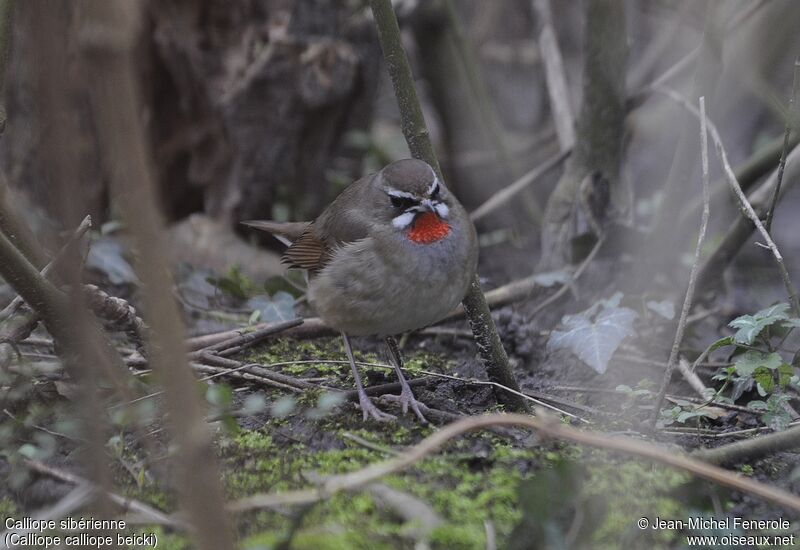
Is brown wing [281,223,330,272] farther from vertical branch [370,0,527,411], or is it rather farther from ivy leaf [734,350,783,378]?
ivy leaf [734,350,783,378]

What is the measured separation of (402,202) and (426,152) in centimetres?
33

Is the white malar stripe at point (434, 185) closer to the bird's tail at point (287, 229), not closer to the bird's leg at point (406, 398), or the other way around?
the bird's leg at point (406, 398)

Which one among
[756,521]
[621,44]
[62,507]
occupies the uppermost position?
[621,44]

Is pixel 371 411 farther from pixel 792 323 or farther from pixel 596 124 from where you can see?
pixel 596 124

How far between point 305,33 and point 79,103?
1578 millimetres

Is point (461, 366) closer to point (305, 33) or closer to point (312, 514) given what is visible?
point (312, 514)

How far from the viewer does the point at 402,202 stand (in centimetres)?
363

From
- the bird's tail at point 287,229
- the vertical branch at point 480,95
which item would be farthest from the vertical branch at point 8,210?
the vertical branch at point 480,95

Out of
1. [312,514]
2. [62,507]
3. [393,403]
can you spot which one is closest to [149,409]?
[62,507]

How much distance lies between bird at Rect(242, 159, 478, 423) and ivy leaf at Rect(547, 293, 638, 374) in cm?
59

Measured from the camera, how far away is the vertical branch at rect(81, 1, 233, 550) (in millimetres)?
1208

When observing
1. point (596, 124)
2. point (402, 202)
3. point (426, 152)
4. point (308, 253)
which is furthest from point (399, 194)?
point (596, 124)

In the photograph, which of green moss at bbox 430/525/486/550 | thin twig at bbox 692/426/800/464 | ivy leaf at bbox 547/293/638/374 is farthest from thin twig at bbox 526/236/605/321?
green moss at bbox 430/525/486/550

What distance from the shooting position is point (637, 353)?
13.8 ft
